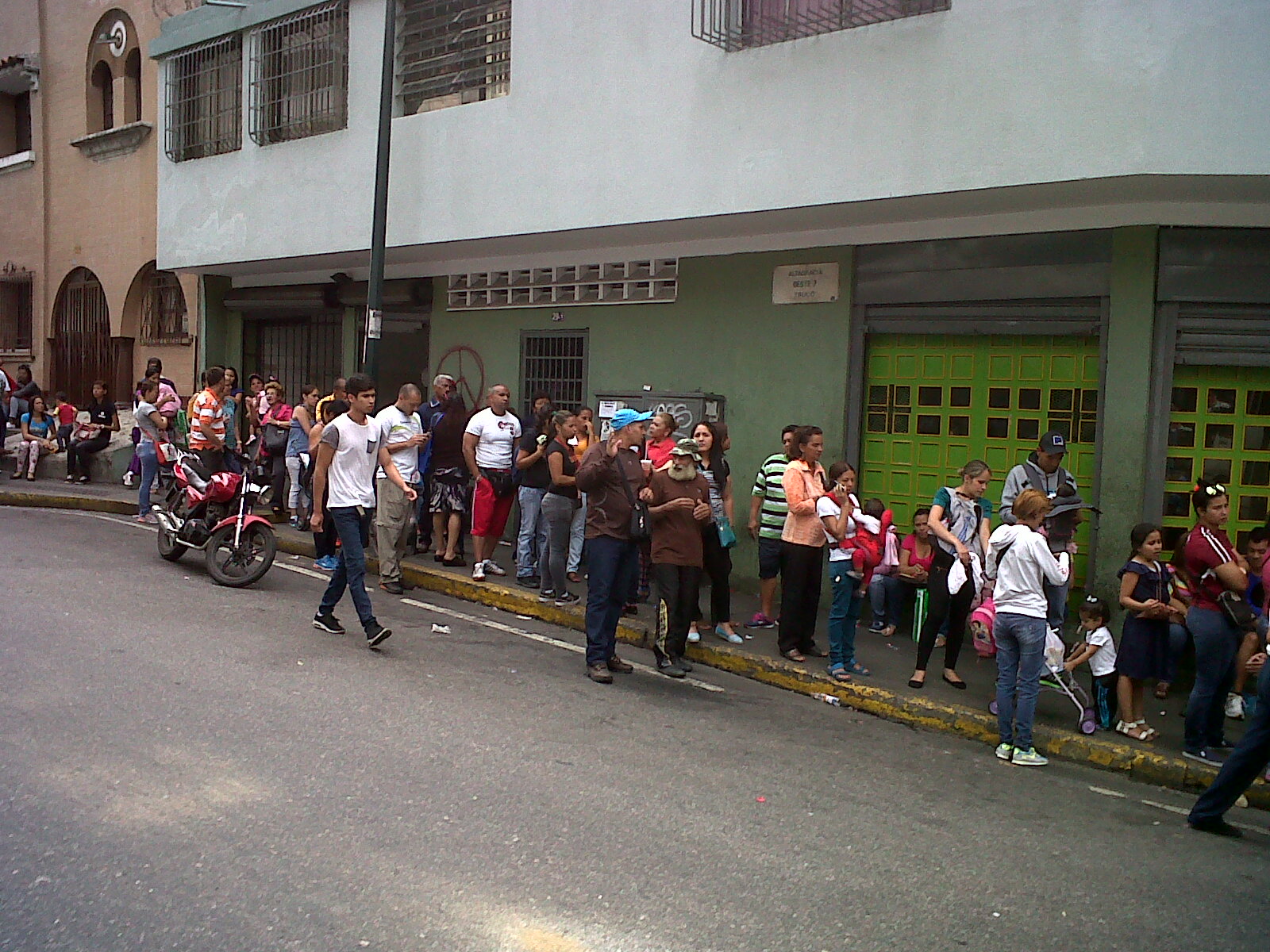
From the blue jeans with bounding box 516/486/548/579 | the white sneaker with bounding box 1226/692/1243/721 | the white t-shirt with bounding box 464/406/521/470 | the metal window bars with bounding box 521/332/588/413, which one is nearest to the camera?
the white sneaker with bounding box 1226/692/1243/721

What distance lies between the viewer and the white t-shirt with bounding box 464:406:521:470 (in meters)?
10.4

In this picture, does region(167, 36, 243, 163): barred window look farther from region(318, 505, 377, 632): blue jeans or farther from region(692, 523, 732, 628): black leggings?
region(692, 523, 732, 628): black leggings

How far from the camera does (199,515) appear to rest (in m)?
10.4

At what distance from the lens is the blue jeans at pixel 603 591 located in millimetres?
7730

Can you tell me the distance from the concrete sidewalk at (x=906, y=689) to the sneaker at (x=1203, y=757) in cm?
5

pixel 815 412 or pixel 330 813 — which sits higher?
pixel 815 412

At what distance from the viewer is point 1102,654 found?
718 centimetres

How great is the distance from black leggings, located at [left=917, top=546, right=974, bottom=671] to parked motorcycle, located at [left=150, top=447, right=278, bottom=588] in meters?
5.68

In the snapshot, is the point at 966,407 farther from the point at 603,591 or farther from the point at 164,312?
the point at 164,312

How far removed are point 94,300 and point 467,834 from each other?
17785 millimetres

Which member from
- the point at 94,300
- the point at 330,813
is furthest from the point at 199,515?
the point at 94,300

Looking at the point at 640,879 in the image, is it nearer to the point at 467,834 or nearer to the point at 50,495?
the point at 467,834

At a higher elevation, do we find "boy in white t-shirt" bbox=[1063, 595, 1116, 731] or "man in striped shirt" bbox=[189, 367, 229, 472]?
"man in striped shirt" bbox=[189, 367, 229, 472]

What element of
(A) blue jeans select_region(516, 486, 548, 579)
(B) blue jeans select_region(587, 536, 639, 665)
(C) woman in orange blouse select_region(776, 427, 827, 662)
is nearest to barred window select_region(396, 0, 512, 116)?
(A) blue jeans select_region(516, 486, 548, 579)
